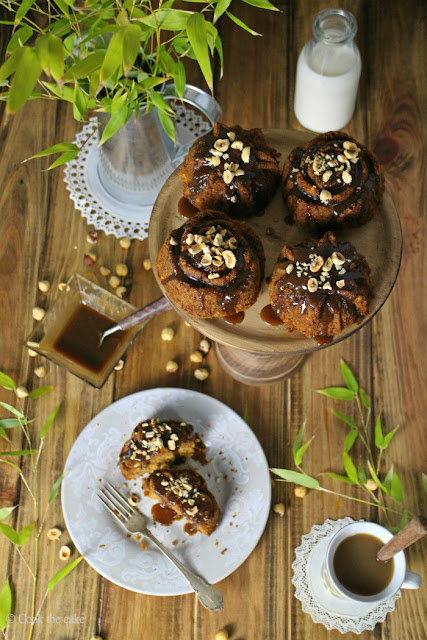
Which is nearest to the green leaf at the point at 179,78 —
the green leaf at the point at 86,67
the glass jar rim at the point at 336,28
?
the green leaf at the point at 86,67

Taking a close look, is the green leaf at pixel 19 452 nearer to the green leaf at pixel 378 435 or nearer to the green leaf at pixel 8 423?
the green leaf at pixel 8 423

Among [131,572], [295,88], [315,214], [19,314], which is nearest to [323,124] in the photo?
[295,88]

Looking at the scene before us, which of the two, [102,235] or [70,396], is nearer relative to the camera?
[70,396]

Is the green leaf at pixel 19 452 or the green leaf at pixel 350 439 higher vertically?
the green leaf at pixel 350 439

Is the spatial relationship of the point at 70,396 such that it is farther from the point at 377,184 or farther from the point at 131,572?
the point at 377,184

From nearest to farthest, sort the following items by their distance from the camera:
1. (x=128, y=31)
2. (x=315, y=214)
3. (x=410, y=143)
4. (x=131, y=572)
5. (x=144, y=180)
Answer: (x=128, y=31)
(x=315, y=214)
(x=131, y=572)
(x=144, y=180)
(x=410, y=143)

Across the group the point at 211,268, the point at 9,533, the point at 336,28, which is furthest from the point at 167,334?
the point at 336,28

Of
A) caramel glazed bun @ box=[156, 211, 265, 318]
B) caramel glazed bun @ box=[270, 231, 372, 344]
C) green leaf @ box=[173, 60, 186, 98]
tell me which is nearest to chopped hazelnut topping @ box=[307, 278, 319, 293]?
caramel glazed bun @ box=[270, 231, 372, 344]
